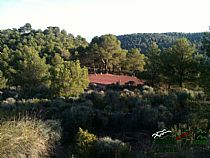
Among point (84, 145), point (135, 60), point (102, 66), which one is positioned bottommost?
point (102, 66)

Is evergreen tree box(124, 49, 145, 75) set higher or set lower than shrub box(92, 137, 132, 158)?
higher

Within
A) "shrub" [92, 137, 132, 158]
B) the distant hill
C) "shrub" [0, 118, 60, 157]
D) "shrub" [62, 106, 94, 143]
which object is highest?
the distant hill

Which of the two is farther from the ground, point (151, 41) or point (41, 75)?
point (151, 41)

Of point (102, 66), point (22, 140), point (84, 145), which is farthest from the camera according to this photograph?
point (102, 66)

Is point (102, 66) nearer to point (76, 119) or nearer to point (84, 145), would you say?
point (76, 119)

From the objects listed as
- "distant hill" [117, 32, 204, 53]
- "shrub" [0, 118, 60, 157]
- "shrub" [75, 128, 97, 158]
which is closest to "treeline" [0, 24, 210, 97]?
"shrub" [75, 128, 97, 158]

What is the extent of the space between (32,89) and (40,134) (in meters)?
21.8

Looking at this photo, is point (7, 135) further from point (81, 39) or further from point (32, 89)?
point (81, 39)

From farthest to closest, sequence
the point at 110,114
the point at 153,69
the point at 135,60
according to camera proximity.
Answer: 1. the point at 135,60
2. the point at 153,69
3. the point at 110,114

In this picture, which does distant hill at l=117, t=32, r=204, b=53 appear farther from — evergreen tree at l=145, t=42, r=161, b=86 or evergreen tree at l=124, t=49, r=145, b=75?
evergreen tree at l=145, t=42, r=161, b=86

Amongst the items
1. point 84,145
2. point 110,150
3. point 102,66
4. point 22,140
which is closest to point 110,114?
point 84,145

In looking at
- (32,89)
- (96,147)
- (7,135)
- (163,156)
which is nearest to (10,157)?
(7,135)

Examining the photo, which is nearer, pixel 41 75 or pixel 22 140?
pixel 22 140

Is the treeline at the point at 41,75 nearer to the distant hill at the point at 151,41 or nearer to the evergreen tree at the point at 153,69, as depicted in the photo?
the evergreen tree at the point at 153,69
